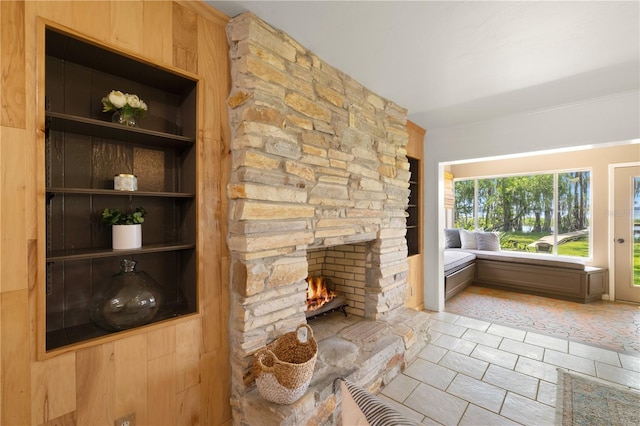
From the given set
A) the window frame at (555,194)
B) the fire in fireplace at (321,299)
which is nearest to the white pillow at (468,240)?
the window frame at (555,194)

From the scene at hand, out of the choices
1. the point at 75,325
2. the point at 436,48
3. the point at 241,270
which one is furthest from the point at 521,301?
the point at 75,325

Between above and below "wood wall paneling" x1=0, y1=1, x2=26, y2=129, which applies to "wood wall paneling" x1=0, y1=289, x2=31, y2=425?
below

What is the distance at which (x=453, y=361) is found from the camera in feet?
8.46

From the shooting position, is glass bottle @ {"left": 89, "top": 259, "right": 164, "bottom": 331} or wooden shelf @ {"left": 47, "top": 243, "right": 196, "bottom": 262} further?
glass bottle @ {"left": 89, "top": 259, "right": 164, "bottom": 331}

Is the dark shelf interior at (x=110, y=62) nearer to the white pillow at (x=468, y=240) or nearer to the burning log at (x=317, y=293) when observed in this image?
the burning log at (x=317, y=293)

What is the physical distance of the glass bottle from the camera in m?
1.35

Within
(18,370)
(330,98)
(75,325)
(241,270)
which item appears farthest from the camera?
(330,98)

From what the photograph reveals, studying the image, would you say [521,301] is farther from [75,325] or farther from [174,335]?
[75,325]

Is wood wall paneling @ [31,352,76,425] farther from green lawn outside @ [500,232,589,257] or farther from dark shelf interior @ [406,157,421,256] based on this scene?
green lawn outside @ [500,232,589,257]

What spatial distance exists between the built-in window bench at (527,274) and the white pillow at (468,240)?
343mm

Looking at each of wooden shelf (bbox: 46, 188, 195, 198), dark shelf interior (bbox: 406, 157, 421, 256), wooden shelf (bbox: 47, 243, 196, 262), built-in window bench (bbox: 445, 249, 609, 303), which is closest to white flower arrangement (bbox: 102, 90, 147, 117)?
wooden shelf (bbox: 46, 188, 195, 198)

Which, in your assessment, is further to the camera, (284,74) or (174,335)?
(284,74)

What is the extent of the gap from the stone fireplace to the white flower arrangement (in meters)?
0.48

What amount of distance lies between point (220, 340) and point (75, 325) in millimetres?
695
